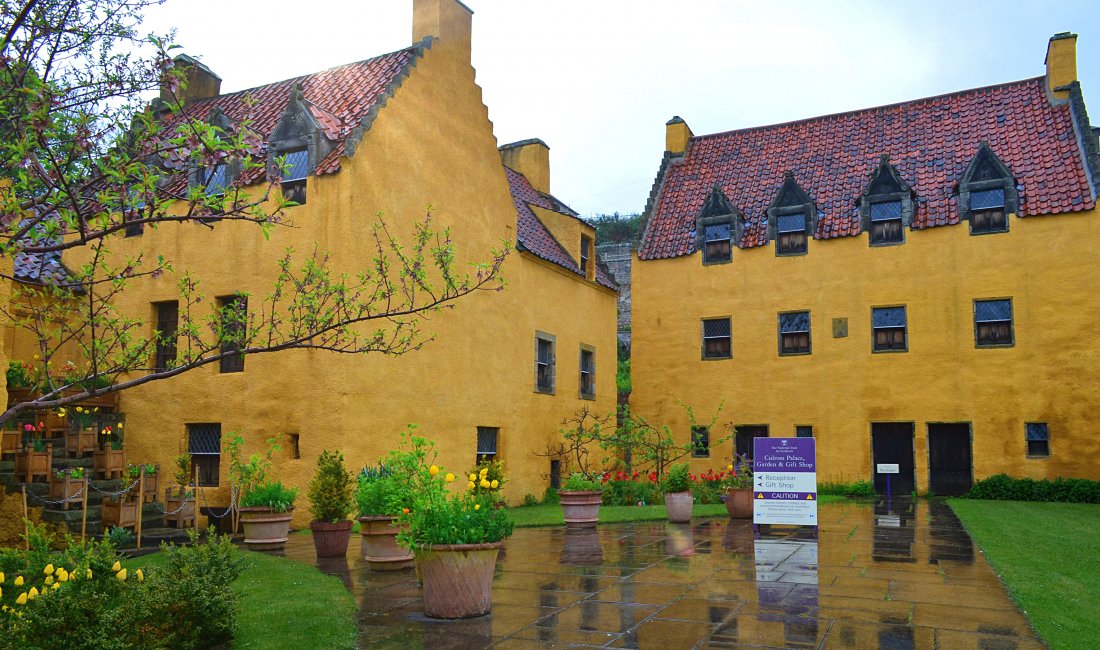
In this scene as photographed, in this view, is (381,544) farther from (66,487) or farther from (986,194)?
(986,194)

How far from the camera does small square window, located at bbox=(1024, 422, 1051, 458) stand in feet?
77.5

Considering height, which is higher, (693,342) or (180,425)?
(693,342)

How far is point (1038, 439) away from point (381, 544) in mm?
20212

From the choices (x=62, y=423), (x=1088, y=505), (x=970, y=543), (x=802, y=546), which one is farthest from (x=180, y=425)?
(x=1088, y=505)

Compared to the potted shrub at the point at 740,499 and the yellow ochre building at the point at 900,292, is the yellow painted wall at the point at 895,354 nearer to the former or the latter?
the yellow ochre building at the point at 900,292

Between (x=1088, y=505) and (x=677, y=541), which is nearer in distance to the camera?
(x=677, y=541)

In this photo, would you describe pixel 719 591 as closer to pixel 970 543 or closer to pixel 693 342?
pixel 970 543

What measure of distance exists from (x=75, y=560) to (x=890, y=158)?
2632 cm

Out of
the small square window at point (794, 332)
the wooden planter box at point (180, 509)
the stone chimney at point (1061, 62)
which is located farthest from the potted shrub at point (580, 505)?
the stone chimney at point (1061, 62)

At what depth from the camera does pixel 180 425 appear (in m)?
17.7

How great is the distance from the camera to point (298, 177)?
1773 centimetres

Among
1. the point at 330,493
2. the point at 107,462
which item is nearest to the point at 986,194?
the point at 330,493

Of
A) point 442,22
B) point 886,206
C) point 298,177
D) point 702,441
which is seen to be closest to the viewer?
point 298,177

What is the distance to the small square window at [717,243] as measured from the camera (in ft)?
92.5
